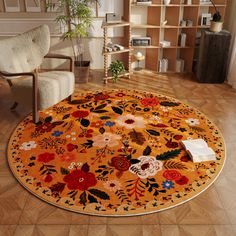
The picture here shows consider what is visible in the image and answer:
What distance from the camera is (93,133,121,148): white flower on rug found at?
3.46 m

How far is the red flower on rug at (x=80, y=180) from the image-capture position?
111 inches

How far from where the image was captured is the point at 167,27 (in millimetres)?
5258

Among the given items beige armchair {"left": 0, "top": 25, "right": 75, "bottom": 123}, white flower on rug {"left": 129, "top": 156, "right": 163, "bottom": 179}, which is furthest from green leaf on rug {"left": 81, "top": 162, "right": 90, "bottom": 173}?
beige armchair {"left": 0, "top": 25, "right": 75, "bottom": 123}

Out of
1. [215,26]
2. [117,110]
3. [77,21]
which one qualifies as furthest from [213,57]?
[77,21]

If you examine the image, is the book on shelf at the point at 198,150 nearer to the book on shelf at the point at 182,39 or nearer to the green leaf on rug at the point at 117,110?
the green leaf on rug at the point at 117,110

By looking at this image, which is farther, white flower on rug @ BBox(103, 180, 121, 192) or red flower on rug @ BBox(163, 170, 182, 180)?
red flower on rug @ BBox(163, 170, 182, 180)

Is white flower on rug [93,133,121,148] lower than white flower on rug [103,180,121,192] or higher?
higher

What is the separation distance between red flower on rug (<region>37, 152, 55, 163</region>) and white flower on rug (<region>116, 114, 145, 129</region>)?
99cm

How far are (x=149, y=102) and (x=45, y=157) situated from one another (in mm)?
1828

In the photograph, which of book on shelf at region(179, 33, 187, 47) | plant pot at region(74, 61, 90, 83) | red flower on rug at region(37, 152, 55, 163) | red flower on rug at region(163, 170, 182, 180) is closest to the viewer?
red flower on rug at region(163, 170, 182, 180)

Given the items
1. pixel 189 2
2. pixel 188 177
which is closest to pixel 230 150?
pixel 188 177

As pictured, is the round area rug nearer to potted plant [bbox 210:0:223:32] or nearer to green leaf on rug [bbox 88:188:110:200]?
green leaf on rug [bbox 88:188:110:200]

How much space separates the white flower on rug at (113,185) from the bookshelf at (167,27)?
9.23 ft

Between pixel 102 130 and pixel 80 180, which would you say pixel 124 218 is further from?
pixel 102 130
